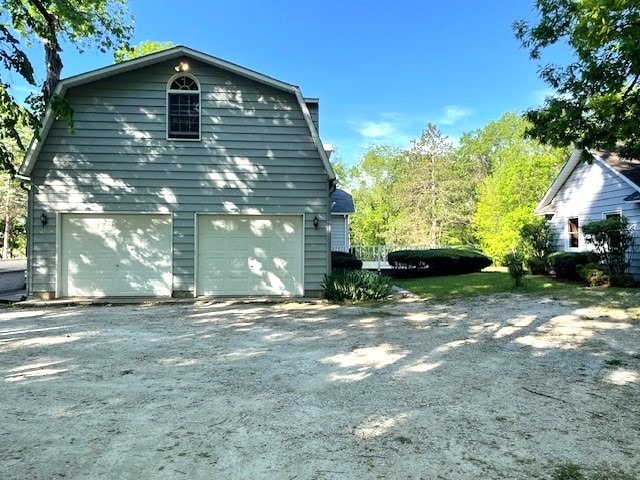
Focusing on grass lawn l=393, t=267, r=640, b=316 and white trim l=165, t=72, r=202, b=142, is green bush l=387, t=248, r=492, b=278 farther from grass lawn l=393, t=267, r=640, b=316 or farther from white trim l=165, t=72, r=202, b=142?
white trim l=165, t=72, r=202, b=142

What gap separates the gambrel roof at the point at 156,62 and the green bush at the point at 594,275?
8172 millimetres

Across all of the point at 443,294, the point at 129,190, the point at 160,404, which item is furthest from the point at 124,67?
the point at 443,294

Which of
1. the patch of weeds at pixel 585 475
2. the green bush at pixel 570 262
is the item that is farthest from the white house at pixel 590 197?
the patch of weeds at pixel 585 475

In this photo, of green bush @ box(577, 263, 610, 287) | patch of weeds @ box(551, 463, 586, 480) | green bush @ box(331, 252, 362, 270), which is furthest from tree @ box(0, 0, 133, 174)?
green bush @ box(577, 263, 610, 287)

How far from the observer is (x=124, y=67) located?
9.80 m

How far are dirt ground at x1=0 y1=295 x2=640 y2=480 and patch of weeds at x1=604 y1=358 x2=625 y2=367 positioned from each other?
0.12 ft

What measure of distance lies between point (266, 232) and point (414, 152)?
28470 mm

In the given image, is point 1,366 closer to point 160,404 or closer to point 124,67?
point 160,404

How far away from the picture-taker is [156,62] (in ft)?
32.9

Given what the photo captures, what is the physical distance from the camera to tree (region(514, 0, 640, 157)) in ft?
23.0

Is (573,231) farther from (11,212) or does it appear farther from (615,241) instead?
(11,212)

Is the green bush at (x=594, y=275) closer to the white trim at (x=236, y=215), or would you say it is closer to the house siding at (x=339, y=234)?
the white trim at (x=236, y=215)

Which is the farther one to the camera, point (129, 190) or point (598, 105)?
point (129, 190)

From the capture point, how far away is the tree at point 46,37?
6082 millimetres
